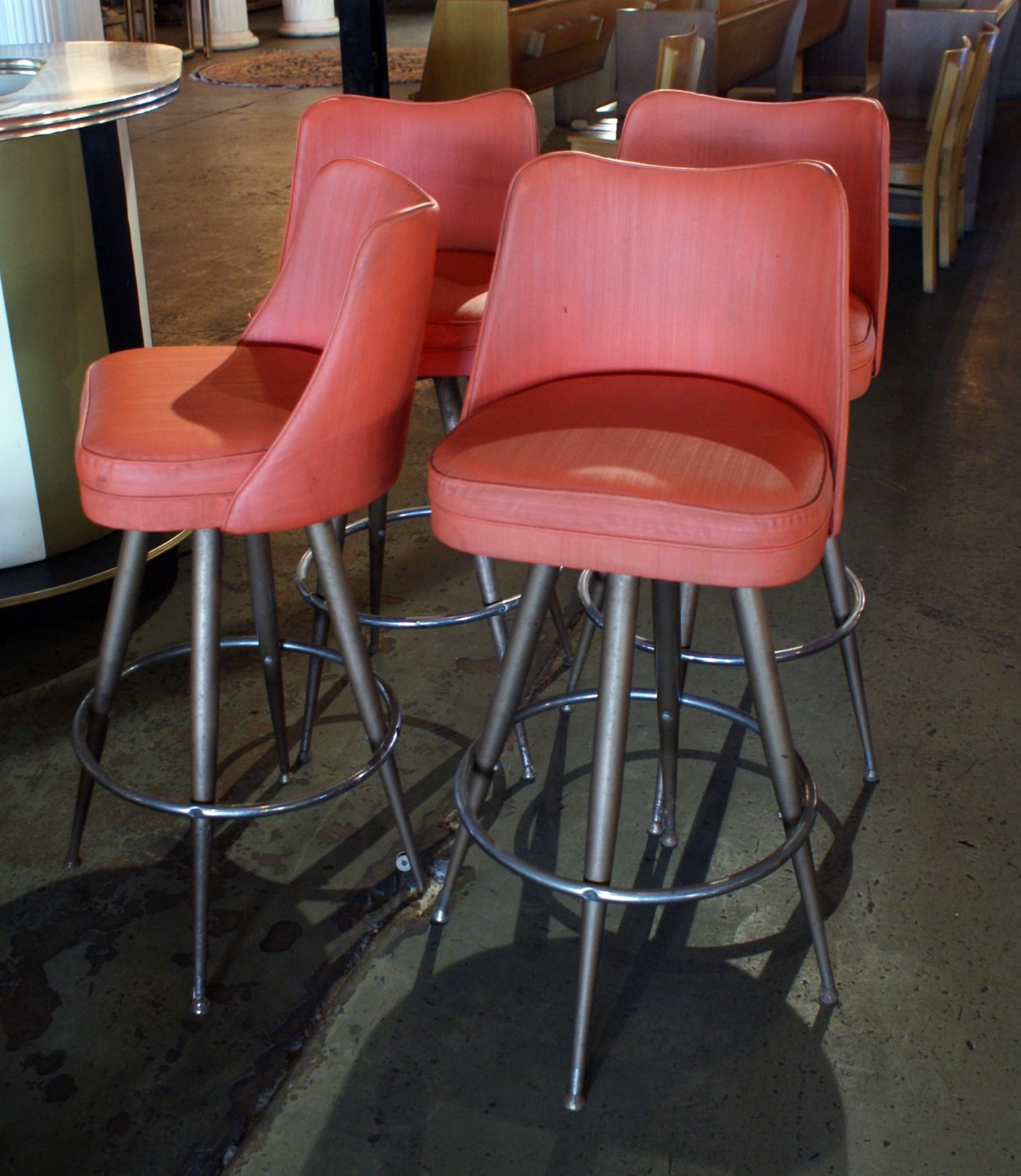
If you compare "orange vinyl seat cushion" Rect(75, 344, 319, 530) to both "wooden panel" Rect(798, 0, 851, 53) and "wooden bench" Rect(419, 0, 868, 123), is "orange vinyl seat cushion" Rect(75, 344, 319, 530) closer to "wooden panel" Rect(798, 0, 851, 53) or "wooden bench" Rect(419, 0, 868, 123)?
"wooden bench" Rect(419, 0, 868, 123)

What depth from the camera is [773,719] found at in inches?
54.3

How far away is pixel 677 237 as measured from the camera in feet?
4.46

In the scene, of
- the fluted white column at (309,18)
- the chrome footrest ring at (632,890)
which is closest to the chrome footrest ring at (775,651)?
the chrome footrest ring at (632,890)

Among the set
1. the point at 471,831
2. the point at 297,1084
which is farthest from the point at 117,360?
the point at 297,1084

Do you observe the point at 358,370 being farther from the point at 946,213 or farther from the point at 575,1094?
the point at 946,213

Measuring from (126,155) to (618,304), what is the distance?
148 centimetres

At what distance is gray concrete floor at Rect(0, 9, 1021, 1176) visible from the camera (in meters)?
1.41

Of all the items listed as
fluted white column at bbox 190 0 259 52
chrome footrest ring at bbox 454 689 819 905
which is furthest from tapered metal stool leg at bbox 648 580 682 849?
fluted white column at bbox 190 0 259 52

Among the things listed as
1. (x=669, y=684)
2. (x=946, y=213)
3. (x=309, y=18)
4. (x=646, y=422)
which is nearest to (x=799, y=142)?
(x=646, y=422)

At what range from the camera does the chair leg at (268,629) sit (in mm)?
1673

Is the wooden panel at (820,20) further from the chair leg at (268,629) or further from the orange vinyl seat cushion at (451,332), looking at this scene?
the chair leg at (268,629)

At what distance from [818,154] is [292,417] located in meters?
0.92

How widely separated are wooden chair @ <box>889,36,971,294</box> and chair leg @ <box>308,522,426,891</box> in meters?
3.71

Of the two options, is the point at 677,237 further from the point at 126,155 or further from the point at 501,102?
the point at 126,155
